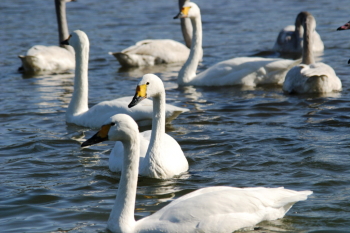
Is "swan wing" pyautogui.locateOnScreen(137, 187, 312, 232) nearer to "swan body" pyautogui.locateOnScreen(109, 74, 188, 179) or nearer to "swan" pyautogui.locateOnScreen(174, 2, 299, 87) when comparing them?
"swan body" pyautogui.locateOnScreen(109, 74, 188, 179)

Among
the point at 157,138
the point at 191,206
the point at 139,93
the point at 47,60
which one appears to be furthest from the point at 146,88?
the point at 47,60

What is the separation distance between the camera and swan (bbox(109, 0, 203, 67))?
14953mm

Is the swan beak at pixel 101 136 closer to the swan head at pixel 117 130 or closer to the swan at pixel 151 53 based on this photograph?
the swan head at pixel 117 130

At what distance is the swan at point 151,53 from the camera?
49.1 feet

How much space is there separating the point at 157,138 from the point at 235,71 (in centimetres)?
→ 544

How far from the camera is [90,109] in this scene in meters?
9.92

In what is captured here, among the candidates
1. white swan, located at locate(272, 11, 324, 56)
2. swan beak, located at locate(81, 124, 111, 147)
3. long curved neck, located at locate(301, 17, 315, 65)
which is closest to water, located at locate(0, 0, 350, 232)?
white swan, located at locate(272, 11, 324, 56)

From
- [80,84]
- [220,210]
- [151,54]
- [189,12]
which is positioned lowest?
[220,210]

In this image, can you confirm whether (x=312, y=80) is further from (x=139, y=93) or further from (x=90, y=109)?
(x=139, y=93)

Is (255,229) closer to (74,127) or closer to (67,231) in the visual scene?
(67,231)

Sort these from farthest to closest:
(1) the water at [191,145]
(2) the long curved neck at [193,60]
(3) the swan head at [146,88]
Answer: (2) the long curved neck at [193,60], (3) the swan head at [146,88], (1) the water at [191,145]

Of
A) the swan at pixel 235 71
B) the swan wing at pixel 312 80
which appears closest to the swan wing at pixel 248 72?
the swan at pixel 235 71

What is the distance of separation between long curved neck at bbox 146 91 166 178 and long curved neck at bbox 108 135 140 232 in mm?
1634

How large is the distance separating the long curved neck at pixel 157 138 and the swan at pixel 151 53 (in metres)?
7.55
